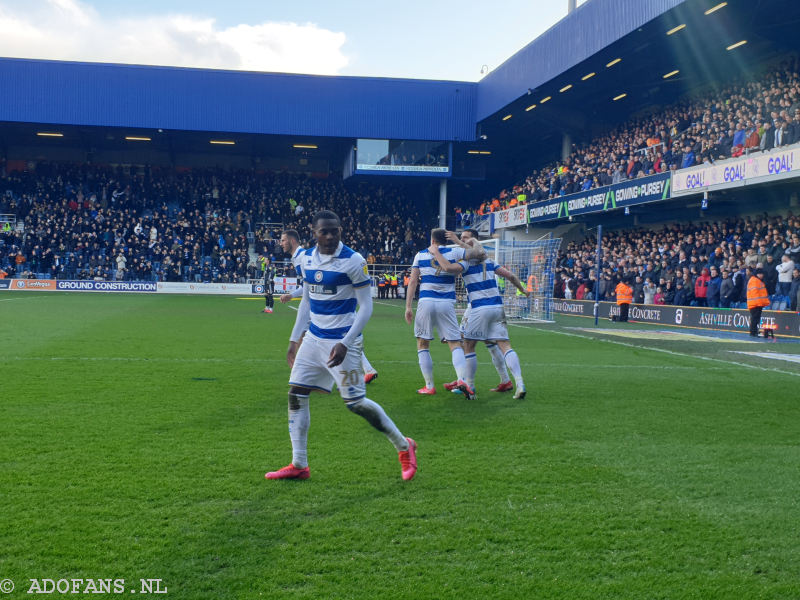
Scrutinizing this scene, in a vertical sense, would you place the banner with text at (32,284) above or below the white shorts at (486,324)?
below

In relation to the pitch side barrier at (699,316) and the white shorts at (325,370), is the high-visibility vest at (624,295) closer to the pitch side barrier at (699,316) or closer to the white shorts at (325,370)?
the pitch side barrier at (699,316)

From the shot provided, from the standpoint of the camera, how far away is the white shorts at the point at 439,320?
9.11 m

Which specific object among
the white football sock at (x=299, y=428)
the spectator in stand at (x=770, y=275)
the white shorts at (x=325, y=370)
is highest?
the spectator in stand at (x=770, y=275)

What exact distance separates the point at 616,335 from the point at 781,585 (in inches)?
651

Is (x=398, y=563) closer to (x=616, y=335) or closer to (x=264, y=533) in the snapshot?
(x=264, y=533)

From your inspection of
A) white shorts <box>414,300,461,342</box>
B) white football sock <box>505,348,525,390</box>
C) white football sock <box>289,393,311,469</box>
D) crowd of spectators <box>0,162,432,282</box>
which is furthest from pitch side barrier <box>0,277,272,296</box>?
white football sock <box>289,393,311,469</box>

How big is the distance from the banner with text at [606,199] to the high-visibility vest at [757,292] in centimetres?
840

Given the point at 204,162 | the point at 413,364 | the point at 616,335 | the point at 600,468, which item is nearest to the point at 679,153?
the point at 616,335

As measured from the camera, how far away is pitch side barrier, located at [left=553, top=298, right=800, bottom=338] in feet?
68.2

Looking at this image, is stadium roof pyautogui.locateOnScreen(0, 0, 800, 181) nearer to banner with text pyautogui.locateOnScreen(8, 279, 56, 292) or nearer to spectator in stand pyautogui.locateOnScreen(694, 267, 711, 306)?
banner with text pyautogui.locateOnScreen(8, 279, 56, 292)

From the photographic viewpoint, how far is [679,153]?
91.8 ft

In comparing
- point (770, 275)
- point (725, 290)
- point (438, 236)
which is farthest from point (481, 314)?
point (725, 290)

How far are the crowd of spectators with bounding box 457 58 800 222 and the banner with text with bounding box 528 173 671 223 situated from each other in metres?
0.63

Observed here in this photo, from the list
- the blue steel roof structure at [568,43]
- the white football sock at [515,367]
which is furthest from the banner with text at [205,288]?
the white football sock at [515,367]
